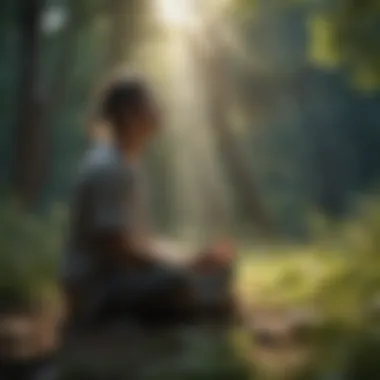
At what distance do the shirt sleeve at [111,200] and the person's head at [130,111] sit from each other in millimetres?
58

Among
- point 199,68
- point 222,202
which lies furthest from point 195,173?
point 199,68

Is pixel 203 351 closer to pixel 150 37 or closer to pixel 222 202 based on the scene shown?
pixel 222 202

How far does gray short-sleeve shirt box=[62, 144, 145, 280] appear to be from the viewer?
1684 mm

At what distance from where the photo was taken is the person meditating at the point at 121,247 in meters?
1.67

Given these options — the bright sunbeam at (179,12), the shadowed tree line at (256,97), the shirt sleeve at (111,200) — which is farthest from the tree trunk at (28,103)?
the bright sunbeam at (179,12)

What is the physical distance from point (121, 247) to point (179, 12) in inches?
15.8

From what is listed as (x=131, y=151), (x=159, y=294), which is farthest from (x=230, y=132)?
(x=159, y=294)

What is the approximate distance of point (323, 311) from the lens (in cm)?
166

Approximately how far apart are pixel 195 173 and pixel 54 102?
26 centimetres

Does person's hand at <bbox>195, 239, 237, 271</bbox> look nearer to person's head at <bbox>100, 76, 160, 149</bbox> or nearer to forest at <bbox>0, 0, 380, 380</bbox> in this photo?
forest at <bbox>0, 0, 380, 380</bbox>

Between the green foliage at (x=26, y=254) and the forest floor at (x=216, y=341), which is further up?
the green foliage at (x=26, y=254)

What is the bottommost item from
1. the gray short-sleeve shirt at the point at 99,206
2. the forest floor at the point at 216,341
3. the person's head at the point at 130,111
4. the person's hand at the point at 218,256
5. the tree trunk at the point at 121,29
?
the forest floor at the point at 216,341

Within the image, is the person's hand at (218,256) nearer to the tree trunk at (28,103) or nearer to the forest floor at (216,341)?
the forest floor at (216,341)

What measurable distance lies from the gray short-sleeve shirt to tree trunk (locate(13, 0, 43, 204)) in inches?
3.3
